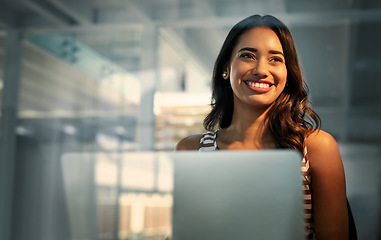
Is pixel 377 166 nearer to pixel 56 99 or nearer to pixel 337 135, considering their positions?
pixel 337 135

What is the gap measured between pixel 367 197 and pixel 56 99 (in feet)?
6.26

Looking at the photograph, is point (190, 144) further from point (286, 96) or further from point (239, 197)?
point (239, 197)

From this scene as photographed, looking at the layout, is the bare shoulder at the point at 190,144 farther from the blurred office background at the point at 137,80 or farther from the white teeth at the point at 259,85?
the blurred office background at the point at 137,80

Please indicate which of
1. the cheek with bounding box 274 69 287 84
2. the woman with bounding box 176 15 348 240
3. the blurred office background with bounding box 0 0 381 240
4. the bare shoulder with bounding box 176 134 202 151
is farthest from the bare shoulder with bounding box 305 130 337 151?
the blurred office background with bounding box 0 0 381 240

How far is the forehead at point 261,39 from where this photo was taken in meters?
0.75

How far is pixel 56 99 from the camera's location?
2.82 meters

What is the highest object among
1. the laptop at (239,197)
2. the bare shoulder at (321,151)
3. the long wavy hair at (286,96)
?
the long wavy hair at (286,96)

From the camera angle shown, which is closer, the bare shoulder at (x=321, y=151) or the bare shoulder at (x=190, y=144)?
the bare shoulder at (x=321, y=151)

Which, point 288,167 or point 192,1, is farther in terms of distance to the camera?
point 192,1

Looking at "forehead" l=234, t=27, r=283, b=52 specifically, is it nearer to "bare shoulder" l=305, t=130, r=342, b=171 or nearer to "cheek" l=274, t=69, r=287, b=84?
"cheek" l=274, t=69, r=287, b=84

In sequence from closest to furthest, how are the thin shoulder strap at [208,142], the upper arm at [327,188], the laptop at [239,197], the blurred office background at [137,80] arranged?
the laptop at [239,197] < the upper arm at [327,188] < the thin shoulder strap at [208,142] < the blurred office background at [137,80]

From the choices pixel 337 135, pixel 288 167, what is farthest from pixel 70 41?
pixel 288 167

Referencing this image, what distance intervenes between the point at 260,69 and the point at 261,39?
59mm

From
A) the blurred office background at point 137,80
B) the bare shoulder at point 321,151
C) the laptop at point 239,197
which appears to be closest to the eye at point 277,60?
the bare shoulder at point 321,151
